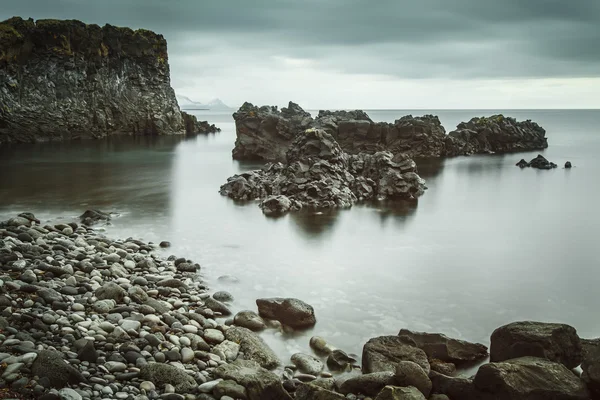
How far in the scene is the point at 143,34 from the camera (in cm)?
7681

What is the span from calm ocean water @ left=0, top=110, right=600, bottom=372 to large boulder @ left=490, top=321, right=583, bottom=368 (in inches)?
66.8

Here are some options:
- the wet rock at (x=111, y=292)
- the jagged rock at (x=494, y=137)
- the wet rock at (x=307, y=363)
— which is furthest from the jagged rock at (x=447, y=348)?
the jagged rock at (x=494, y=137)

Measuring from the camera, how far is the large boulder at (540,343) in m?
8.08

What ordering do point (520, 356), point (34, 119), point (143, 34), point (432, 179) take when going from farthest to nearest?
point (143, 34)
point (34, 119)
point (432, 179)
point (520, 356)

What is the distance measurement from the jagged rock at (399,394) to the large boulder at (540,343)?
2.44 m

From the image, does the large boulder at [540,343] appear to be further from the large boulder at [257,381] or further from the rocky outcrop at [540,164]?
the rocky outcrop at [540,164]

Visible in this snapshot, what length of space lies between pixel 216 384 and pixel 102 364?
1.64m

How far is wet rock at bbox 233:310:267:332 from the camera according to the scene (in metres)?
10.1

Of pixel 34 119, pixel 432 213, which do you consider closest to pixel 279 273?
pixel 432 213

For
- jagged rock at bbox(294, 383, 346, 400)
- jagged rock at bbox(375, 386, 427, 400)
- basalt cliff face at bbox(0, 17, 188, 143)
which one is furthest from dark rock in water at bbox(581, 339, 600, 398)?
basalt cliff face at bbox(0, 17, 188, 143)

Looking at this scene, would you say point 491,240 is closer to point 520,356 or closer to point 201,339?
point 520,356

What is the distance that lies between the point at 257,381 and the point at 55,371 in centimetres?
260

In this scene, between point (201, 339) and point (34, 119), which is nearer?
point (201, 339)

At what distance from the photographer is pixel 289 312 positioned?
34.2ft
